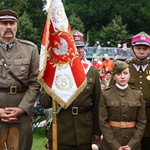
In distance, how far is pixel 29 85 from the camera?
4.55 metres

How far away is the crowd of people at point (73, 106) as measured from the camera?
4.40 metres

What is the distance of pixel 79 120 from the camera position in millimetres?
4629

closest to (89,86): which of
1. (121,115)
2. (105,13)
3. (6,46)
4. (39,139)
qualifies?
(121,115)

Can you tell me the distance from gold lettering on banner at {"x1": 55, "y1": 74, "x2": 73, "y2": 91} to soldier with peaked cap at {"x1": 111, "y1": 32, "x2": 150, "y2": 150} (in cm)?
106

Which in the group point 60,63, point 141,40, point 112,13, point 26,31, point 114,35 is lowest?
point 60,63

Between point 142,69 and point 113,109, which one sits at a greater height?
point 142,69

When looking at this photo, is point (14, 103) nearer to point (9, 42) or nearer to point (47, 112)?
point (9, 42)

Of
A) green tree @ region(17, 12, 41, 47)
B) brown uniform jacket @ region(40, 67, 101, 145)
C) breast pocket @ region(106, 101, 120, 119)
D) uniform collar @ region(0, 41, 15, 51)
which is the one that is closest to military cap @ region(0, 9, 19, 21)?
uniform collar @ region(0, 41, 15, 51)

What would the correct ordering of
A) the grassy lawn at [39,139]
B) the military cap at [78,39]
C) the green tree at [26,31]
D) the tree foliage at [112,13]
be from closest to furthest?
the military cap at [78,39] → the grassy lawn at [39,139] → the green tree at [26,31] → the tree foliage at [112,13]

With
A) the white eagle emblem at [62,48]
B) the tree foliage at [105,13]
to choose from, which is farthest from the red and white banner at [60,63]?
the tree foliage at [105,13]

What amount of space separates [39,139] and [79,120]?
12.8ft

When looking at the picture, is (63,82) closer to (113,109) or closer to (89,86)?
(89,86)

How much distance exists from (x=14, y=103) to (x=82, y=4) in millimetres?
66514

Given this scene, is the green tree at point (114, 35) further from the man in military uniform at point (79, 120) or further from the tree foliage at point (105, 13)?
the man in military uniform at point (79, 120)
